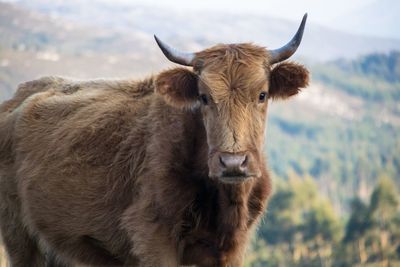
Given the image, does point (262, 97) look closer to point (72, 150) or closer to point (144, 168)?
point (144, 168)

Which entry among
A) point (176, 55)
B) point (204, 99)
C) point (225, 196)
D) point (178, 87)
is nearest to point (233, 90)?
point (204, 99)

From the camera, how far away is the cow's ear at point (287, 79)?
10250 mm

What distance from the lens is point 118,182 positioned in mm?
10734

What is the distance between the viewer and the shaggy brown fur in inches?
384

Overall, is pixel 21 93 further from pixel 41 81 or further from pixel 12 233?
pixel 12 233

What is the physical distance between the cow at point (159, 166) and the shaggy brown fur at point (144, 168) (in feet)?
0.05

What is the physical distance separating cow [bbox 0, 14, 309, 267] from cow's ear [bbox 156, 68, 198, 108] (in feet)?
0.05

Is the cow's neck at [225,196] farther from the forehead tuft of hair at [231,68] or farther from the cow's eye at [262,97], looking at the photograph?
the cow's eye at [262,97]

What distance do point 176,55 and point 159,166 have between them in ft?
5.05

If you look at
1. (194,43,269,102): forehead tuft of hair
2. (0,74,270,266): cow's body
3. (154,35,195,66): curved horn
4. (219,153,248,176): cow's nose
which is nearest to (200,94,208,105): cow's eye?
(194,43,269,102): forehead tuft of hair

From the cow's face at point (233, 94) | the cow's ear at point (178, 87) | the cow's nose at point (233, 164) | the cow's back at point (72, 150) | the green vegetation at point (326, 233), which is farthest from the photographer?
the green vegetation at point (326, 233)

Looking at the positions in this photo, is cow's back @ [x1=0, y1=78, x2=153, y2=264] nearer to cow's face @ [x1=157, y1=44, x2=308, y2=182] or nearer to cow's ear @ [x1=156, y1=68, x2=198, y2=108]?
cow's ear @ [x1=156, y1=68, x2=198, y2=108]

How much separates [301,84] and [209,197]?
208cm

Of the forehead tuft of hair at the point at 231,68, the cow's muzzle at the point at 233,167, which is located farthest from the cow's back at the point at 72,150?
the cow's muzzle at the point at 233,167
